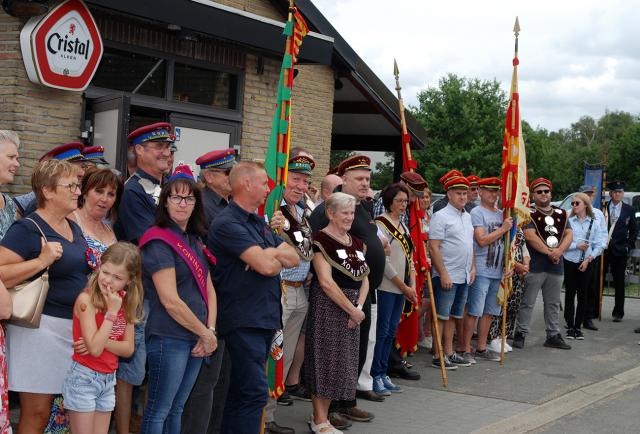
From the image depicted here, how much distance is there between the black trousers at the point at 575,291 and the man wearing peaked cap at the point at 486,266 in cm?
221

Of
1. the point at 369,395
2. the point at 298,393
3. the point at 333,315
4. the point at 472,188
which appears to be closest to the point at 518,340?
the point at 472,188

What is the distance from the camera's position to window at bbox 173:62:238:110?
948 centimetres

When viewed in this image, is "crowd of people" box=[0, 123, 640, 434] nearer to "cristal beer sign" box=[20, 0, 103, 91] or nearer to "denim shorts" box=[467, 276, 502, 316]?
"denim shorts" box=[467, 276, 502, 316]

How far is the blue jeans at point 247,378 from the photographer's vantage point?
4828mm

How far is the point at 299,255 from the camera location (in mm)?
5922

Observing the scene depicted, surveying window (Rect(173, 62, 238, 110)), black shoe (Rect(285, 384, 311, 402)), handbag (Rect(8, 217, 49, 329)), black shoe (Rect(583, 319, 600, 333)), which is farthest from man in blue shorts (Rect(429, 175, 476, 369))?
handbag (Rect(8, 217, 49, 329))

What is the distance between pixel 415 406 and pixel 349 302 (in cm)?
162

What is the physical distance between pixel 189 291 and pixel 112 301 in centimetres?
49

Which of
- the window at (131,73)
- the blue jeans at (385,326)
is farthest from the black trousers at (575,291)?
the window at (131,73)

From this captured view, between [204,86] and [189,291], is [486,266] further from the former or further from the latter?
[189,291]

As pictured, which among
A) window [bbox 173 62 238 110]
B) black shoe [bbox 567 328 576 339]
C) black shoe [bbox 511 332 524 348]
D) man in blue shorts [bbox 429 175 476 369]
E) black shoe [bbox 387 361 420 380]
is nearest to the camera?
black shoe [bbox 387 361 420 380]

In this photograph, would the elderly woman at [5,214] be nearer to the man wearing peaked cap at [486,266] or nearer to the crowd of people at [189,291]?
the crowd of people at [189,291]

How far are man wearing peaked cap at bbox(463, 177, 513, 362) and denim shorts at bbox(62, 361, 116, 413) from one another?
5529 millimetres

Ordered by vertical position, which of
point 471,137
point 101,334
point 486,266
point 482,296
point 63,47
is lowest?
point 482,296
